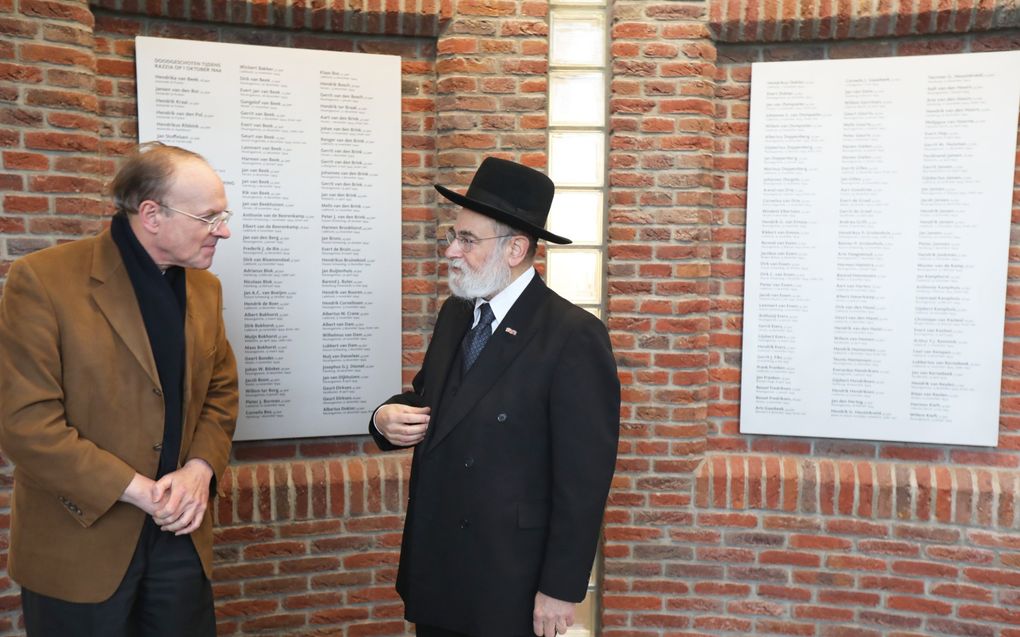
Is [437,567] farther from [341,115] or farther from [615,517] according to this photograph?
[341,115]

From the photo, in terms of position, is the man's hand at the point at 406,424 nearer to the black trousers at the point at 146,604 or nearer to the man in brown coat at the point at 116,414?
the man in brown coat at the point at 116,414

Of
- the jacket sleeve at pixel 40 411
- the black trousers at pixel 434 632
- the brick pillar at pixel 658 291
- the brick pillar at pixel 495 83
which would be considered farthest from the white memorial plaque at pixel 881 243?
the jacket sleeve at pixel 40 411

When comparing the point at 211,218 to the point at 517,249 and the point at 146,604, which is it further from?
the point at 146,604

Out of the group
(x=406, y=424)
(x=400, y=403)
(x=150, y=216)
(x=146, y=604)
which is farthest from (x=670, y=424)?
(x=150, y=216)

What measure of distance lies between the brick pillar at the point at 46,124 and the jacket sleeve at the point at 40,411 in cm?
102

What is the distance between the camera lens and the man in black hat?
2.00 meters

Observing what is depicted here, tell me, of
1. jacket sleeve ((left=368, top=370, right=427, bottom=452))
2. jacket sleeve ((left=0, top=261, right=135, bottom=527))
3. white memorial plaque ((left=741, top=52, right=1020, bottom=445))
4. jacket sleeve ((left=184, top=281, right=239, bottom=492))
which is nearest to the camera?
jacket sleeve ((left=0, top=261, right=135, bottom=527))

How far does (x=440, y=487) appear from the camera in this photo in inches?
82.7

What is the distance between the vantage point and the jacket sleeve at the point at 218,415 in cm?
220

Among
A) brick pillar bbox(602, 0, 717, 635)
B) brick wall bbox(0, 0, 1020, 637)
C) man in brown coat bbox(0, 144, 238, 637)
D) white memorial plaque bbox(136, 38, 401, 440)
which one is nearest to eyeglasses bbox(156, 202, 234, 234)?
man in brown coat bbox(0, 144, 238, 637)

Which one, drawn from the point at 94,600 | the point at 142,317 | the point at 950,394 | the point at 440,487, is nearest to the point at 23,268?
the point at 142,317

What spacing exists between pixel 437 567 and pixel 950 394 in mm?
2503

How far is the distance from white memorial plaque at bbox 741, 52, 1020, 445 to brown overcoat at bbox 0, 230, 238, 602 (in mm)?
2585

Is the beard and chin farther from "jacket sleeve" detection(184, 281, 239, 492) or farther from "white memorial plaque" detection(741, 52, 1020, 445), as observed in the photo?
"white memorial plaque" detection(741, 52, 1020, 445)
